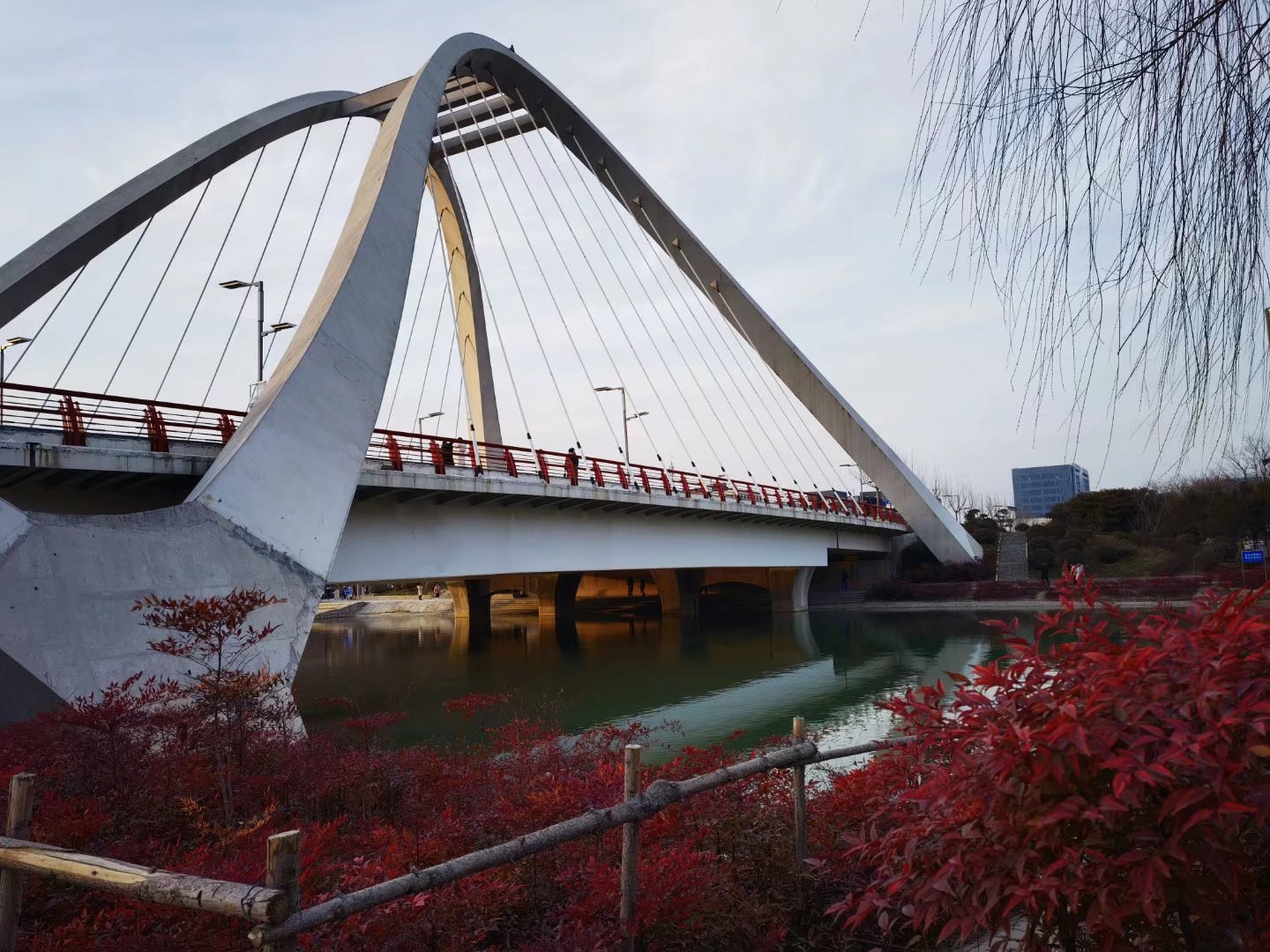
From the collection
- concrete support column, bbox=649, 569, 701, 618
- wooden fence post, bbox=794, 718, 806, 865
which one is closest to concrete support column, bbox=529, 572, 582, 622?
concrete support column, bbox=649, 569, 701, 618

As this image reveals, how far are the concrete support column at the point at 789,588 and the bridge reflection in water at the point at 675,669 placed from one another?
1.37m

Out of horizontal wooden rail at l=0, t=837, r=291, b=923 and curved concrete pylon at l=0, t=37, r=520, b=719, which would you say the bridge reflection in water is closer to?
curved concrete pylon at l=0, t=37, r=520, b=719

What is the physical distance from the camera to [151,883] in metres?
2.69

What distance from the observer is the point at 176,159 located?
16156 mm

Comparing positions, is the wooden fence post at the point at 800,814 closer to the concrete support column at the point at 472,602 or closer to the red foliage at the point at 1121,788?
the red foliage at the point at 1121,788

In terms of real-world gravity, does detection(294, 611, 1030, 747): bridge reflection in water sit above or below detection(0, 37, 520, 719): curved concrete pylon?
below

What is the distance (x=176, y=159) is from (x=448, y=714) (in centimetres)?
1172

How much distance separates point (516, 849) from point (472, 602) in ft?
118

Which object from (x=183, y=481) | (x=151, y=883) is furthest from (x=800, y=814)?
(x=183, y=481)

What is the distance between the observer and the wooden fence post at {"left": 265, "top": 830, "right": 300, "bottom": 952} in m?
2.48

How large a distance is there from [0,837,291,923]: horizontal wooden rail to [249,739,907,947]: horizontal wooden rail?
0.08 m

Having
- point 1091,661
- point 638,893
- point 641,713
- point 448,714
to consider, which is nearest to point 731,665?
point 641,713

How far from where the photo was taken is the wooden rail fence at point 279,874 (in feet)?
8.16

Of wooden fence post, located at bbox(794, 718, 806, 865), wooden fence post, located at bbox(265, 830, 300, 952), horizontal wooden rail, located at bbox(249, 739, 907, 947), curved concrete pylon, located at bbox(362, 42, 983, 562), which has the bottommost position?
wooden fence post, located at bbox(794, 718, 806, 865)
